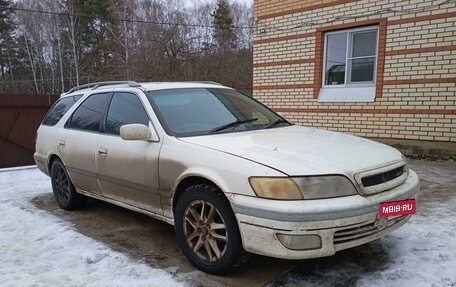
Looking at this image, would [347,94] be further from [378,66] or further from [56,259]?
[56,259]

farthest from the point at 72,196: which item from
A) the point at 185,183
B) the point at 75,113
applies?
the point at 185,183

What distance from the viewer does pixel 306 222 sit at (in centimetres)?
274

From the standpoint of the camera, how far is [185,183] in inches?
137

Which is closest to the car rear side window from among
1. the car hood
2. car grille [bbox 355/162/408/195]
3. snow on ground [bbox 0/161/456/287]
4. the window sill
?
snow on ground [bbox 0/161/456/287]

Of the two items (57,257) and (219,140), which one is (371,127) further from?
(57,257)

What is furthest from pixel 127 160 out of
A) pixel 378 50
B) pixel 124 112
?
Answer: pixel 378 50

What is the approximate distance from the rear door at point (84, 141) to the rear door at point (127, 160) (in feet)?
0.52

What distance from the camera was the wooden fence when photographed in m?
9.72

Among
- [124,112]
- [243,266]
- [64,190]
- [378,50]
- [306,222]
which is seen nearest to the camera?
[306,222]

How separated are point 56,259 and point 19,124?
24.2 ft

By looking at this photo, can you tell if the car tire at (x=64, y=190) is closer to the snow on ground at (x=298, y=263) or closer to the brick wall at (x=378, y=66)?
the snow on ground at (x=298, y=263)

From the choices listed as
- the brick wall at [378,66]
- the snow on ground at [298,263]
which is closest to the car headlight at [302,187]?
the snow on ground at [298,263]

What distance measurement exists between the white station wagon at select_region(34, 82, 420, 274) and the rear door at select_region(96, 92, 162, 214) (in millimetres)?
11

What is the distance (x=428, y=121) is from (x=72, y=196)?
6331 mm
